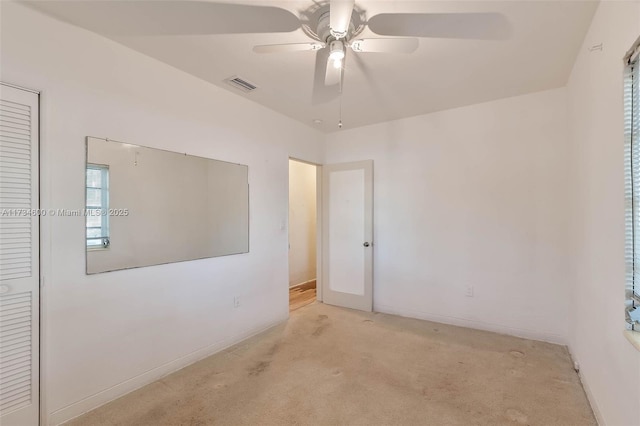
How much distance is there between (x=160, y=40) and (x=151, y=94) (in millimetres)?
441

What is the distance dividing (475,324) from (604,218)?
2049 millimetres

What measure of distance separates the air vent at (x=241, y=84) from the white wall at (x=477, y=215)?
1806 mm

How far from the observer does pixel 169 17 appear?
1.86 meters

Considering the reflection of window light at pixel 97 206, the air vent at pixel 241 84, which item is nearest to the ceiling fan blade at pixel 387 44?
the air vent at pixel 241 84

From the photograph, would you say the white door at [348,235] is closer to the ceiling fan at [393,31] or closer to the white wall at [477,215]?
the white wall at [477,215]

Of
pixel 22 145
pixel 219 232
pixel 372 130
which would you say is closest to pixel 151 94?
pixel 22 145

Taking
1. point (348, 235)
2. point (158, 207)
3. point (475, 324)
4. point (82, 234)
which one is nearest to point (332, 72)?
point (158, 207)

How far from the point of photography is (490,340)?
303 cm

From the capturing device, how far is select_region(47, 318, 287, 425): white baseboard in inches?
74.1

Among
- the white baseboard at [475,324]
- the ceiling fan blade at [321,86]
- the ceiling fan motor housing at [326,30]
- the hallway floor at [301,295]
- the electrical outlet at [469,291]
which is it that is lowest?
Result: the hallway floor at [301,295]

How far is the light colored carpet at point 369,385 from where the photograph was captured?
1.91m

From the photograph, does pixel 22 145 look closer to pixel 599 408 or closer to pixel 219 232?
pixel 219 232

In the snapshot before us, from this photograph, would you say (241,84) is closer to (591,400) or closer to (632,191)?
(632,191)

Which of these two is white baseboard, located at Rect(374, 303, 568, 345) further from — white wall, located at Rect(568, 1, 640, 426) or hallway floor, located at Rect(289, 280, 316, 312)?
hallway floor, located at Rect(289, 280, 316, 312)
